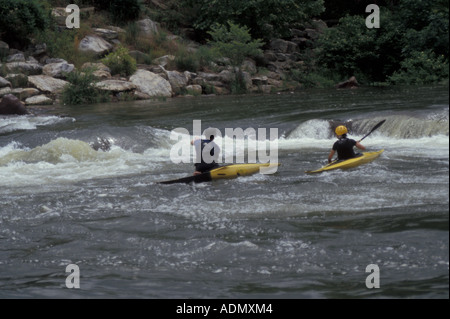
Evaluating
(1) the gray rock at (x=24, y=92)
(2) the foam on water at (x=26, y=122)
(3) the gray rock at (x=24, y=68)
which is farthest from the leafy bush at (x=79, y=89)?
(2) the foam on water at (x=26, y=122)

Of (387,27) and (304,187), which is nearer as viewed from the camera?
(304,187)

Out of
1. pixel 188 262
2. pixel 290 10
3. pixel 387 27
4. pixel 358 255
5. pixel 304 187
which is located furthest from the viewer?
pixel 290 10

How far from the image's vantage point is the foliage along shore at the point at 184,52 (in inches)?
820

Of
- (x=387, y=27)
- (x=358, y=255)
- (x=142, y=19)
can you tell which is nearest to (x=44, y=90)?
(x=142, y=19)

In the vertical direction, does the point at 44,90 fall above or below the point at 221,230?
above

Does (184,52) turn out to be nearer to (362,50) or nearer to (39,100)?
(39,100)

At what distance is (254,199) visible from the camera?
6.95m

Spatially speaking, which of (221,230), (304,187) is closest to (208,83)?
(304,187)

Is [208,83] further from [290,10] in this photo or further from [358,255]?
[358,255]

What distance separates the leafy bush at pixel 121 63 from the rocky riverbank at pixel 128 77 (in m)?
0.24

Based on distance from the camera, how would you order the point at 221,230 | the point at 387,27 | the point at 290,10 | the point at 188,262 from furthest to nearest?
the point at 290,10 < the point at 387,27 < the point at 221,230 < the point at 188,262

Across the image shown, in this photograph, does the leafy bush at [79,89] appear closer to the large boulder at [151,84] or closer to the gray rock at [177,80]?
the large boulder at [151,84]

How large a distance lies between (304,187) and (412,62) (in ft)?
45.1

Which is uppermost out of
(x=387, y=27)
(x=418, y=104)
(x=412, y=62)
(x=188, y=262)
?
(x=387, y=27)
